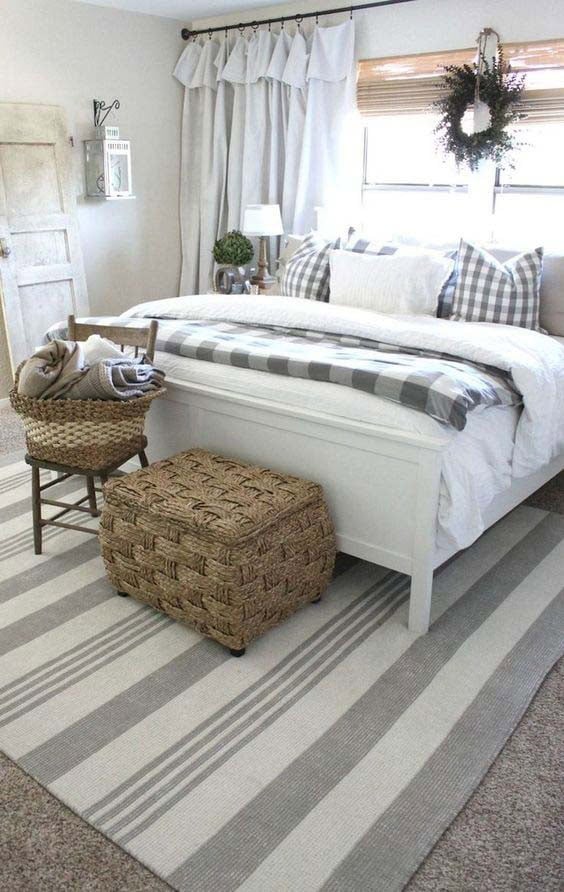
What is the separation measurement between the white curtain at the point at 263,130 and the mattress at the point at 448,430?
2.31 m

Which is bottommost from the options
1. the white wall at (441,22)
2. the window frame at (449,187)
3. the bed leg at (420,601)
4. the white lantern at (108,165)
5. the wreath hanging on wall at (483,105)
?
the bed leg at (420,601)

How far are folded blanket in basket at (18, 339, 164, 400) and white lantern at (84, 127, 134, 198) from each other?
7.77 ft

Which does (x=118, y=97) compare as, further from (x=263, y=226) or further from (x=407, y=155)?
(x=407, y=155)

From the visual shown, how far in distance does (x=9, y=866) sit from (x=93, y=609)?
3.20 feet

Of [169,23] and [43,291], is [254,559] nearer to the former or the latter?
[43,291]

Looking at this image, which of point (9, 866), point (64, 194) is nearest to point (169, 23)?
point (64, 194)

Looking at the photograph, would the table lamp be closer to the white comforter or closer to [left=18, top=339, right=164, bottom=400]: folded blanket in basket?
the white comforter

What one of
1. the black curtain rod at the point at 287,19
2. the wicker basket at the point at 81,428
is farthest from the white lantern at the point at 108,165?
the wicker basket at the point at 81,428

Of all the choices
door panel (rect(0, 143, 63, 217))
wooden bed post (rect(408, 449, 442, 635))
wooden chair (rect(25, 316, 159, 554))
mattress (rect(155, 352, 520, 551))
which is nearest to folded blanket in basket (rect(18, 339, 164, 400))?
wooden chair (rect(25, 316, 159, 554))

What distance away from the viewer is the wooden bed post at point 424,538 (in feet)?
7.31

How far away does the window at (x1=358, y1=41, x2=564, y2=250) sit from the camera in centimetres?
377

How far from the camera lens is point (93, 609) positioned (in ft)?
8.20

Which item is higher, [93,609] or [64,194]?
[64,194]

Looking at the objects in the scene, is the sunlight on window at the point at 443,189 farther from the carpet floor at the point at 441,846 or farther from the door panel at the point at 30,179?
the carpet floor at the point at 441,846
